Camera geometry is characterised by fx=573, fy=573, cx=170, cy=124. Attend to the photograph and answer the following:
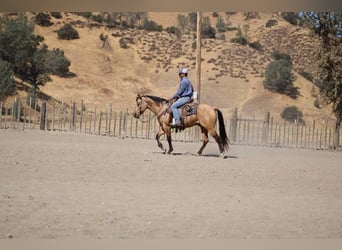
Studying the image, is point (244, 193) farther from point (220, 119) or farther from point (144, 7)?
point (220, 119)

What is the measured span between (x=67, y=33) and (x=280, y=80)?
488 inches

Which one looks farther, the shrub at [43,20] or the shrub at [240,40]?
the shrub at [240,40]

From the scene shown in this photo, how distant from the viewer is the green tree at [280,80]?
92.7 feet

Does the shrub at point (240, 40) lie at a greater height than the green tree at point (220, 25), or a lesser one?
lesser

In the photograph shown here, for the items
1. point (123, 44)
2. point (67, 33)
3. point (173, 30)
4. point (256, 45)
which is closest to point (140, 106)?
point (67, 33)

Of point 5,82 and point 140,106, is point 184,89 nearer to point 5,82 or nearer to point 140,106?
point 140,106

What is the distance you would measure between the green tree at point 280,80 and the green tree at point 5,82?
43.5 feet

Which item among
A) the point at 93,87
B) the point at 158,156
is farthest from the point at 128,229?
the point at 93,87

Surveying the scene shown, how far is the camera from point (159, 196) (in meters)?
5.58

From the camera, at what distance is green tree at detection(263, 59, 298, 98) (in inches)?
1112

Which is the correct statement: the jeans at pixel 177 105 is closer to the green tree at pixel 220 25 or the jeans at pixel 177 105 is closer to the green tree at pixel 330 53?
the green tree at pixel 330 53

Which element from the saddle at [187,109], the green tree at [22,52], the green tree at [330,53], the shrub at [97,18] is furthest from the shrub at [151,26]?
the saddle at [187,109]

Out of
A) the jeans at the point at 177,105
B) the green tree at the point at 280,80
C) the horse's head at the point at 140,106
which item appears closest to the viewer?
the jeans at the point at 177,105

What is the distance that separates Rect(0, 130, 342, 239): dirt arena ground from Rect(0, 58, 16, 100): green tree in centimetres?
1075
